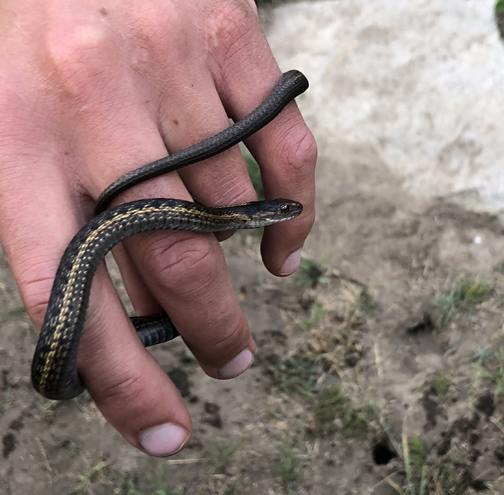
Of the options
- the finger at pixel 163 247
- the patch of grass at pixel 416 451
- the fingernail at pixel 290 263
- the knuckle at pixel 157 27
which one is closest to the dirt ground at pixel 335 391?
the patch of grass at pixel 416 451

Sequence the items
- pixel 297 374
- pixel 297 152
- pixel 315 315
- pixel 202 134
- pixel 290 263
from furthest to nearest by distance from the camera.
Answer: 1. pixel 315 315
2. pixel 297 374
3. pixel 290 263
4. pixel 297 152
5. pixel 202 134

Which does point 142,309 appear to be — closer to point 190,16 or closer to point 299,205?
point 299,205

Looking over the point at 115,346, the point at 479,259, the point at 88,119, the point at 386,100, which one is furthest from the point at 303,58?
the point at 115,346

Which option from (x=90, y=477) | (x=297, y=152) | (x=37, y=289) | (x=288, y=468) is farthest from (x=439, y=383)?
(x=37, y=289)

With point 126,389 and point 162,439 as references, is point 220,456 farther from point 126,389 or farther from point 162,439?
point 126,389

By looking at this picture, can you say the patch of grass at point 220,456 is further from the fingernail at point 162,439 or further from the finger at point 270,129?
the finger at point 270,129
